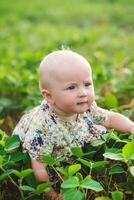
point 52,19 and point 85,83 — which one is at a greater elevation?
point 52,19

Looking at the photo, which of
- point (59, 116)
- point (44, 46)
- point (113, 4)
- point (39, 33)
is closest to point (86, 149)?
point (59, 116)

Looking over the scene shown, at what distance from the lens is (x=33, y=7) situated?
8734mm

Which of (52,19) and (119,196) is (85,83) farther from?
(52,19)

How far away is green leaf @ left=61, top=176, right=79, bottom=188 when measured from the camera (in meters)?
2.19

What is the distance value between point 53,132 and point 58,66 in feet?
0.97

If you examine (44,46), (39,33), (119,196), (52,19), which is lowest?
(119,196)

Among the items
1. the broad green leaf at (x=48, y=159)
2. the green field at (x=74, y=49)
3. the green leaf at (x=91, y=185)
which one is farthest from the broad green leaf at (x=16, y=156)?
the green leaf at (x=91, y=185)

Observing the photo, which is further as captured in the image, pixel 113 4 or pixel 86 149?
pixel 113 4

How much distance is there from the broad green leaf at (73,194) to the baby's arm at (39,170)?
0.90 feet

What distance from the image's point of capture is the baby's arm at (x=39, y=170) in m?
2.47

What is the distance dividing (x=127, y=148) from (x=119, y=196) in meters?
0.19

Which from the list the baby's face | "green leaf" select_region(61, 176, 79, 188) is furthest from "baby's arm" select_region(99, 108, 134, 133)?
"green leaf" select_region(61, 176, 79, 188)

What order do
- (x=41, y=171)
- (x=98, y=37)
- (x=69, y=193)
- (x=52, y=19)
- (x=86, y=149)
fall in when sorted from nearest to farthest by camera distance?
1. (x=69, y=193)
2. (x=41, y=171)
3. (x=86, y=149)
4. (x=98, y=37)
5. (x=52, y=19)

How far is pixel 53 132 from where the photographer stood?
258 cm
